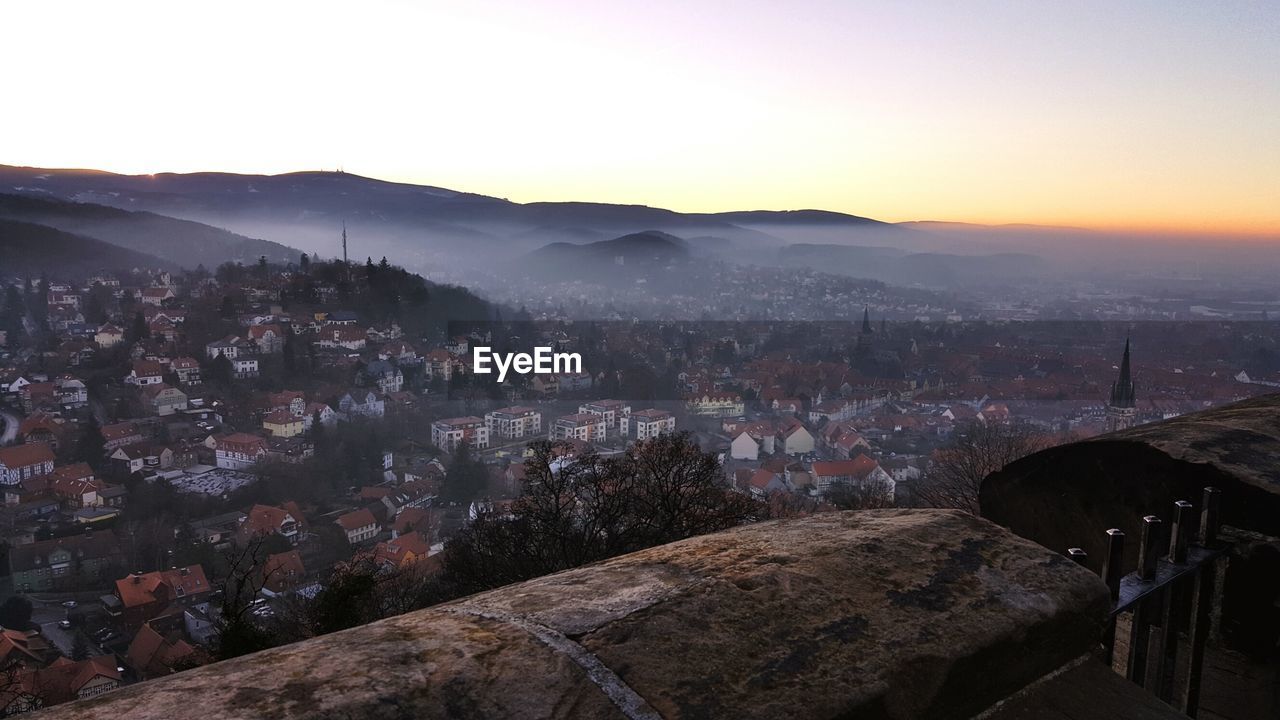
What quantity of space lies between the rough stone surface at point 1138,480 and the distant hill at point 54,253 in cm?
7171

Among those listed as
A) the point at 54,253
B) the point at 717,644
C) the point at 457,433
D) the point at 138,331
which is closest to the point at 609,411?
the point at 457,433

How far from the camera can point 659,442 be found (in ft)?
37.7

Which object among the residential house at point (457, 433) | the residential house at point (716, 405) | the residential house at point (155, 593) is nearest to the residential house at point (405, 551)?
the residential house at point (155, 593)

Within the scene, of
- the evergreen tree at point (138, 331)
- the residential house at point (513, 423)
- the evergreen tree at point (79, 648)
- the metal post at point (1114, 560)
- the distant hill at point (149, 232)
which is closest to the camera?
the metal post at point (1114, 560)

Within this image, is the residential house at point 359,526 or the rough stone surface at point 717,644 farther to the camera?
the residential house at point 359,526

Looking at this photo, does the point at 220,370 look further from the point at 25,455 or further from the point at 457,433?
the point at 457,433

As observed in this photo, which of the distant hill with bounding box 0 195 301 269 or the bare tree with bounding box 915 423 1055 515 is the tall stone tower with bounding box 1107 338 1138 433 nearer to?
the bare tree with bounding box 915 423 1055 515

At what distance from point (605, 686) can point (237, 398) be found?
45622 mm

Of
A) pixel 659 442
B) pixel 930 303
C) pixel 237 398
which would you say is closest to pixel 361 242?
pixel 237 398

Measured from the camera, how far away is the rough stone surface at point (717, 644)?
801 mm

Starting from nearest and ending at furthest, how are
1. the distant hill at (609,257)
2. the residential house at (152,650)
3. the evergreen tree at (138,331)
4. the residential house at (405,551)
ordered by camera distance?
the residential house at (152,650)
the residential house at (405,551)
the evergreen tree at (138,331)
the distant hill at (609,257)

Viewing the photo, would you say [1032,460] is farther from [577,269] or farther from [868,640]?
[577,269]

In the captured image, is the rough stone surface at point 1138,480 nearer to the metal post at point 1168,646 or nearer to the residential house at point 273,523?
the metal post at point 1168,646

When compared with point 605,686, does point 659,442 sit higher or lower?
lower
